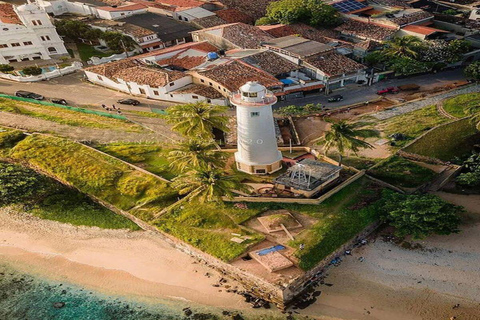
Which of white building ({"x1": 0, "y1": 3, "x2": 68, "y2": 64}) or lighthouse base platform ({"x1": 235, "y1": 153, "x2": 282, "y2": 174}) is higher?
white building ({"x1": 0, "y1": 3, "x2": 68, "y2": 64})

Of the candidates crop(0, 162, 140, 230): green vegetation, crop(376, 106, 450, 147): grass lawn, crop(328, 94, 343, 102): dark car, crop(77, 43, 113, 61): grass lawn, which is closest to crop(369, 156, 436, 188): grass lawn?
crop(376, 106, 450, 147): grass lawn

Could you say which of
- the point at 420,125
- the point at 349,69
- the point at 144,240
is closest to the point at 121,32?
the point at 349,69

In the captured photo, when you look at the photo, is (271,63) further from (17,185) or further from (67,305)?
(67,305)

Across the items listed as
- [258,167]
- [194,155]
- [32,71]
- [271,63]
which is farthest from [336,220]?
[32,71]

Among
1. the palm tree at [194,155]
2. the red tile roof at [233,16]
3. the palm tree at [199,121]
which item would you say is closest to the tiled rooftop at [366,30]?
the red tile roof at [233,16]

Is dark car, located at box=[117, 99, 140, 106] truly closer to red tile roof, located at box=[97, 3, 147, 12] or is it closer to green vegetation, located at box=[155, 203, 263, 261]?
green vegetation, located at box=[155, 203, 263, 261]

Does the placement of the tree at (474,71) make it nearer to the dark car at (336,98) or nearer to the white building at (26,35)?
the dark car at (336,98)
